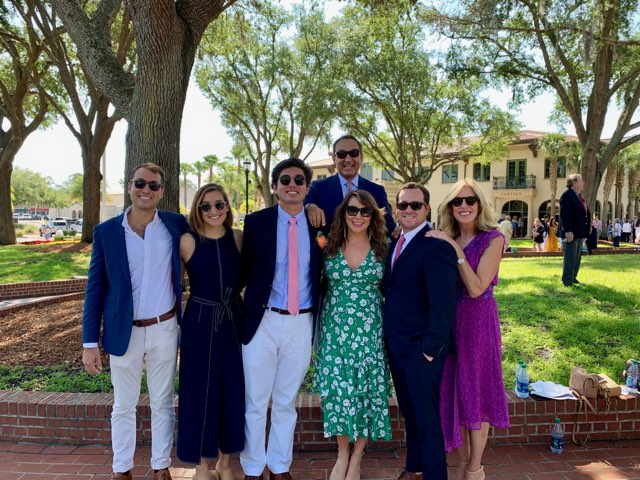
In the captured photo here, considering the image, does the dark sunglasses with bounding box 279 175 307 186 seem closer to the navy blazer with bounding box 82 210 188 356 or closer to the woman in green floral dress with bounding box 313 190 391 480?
the woman in green floral dress with bounding box 313 190 391 480

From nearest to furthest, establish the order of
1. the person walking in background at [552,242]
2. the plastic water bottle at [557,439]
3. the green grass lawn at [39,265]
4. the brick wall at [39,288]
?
the plastic water bottle at [557,439], the brick wall at [39,288], the green grass lawn at [39,265], the person walking in background at [552,242]

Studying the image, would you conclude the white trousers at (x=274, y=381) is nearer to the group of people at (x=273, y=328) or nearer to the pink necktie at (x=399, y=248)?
the group of people at (x=273, y=328)

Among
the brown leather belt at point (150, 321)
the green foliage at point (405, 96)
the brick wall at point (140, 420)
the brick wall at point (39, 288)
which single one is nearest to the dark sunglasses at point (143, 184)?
the brown leather belt at point (150, 321)

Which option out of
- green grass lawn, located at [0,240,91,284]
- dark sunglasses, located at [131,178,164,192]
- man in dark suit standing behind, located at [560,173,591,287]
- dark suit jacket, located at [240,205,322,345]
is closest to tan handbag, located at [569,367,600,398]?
dark suit jacket, located at [240,205,322,345]

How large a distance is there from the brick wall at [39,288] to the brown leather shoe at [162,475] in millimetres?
8112

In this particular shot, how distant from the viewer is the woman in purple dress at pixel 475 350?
2.90 metres

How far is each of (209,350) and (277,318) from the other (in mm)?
479

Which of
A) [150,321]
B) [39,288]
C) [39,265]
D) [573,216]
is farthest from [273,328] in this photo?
[39,265]

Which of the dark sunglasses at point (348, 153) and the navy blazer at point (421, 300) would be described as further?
the dark sunglasses at point (348, 153)

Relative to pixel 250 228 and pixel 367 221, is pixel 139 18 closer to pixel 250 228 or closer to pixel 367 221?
pixel 250 228

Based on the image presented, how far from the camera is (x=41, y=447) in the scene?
3527mm

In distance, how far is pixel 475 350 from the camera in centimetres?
291

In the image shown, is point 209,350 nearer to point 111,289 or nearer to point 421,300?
point 111,289

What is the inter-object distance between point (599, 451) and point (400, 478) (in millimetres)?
1704
